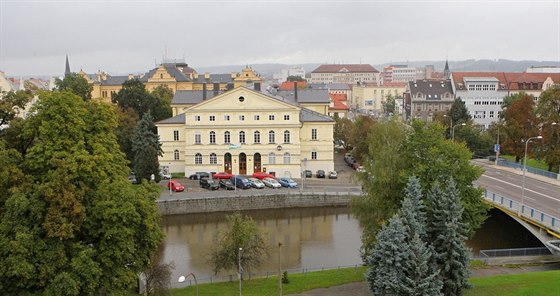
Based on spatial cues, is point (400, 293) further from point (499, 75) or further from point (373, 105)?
point (373, 105)

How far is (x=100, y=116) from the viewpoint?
22.5 metres

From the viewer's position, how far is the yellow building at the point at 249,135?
49281 mm

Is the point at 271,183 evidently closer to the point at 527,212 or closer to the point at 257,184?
the point at 257,184

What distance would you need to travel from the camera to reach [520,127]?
164 feet

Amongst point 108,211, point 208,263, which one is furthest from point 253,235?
point 108,211

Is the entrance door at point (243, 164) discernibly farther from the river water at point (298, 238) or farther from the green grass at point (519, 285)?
the green grass at point (519, 285)

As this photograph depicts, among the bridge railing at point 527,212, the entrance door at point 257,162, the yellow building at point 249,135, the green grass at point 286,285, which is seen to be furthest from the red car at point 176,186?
the bridge railing at point 527,212

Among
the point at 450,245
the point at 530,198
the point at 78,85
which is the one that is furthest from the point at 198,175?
the point at 450,245

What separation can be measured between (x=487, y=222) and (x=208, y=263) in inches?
788

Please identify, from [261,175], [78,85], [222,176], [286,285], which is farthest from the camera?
[78,85]

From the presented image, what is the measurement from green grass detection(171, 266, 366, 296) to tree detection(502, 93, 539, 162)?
3026cm

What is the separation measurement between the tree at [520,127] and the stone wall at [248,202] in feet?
59.8

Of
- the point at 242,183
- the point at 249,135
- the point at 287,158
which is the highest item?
the point at 249,135

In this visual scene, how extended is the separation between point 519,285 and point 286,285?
9.88m
